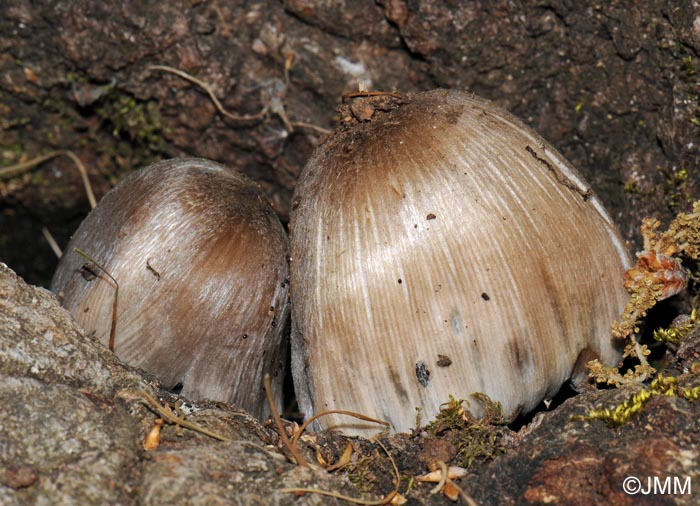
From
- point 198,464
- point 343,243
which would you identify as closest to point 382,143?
point 343,243

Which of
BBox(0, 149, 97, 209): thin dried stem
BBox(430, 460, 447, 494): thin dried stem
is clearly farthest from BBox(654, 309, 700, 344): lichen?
BBox(0, 149, 97, 209): thin dried stem

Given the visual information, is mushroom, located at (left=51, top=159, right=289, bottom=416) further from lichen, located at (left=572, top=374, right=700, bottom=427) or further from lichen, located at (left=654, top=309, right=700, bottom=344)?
lichen, located at (left=654, top=309, right=700, bottom=344)

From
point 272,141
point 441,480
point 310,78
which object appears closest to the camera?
point 441,480

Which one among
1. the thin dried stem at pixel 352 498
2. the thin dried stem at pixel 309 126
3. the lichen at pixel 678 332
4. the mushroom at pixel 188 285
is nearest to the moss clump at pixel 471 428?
the thin dried stem at pixel 352 498

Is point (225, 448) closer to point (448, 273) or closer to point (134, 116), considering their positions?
point (448, 273)

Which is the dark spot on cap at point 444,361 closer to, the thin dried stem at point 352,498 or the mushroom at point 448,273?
the mushroom at point 448,273

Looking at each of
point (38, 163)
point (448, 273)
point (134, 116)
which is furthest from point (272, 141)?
point (448, 273)

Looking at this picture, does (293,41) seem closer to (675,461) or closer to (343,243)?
(343,243)
